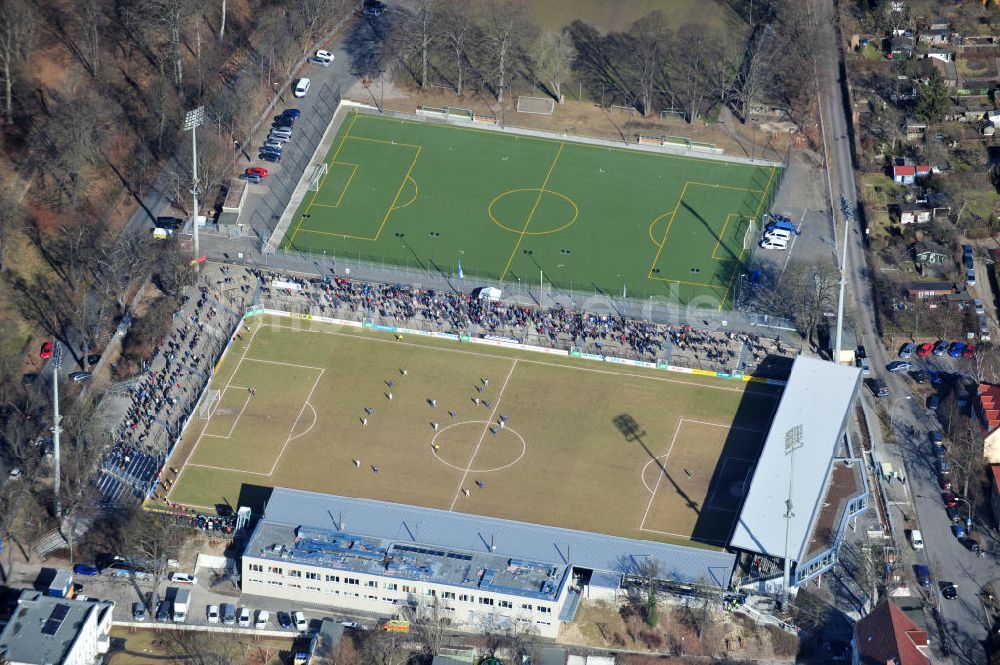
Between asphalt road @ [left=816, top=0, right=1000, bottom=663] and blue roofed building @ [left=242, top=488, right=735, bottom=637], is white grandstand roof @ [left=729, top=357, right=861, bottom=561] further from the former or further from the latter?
asphalt road @ [left=816, top=0, right=1000, bottom=663]

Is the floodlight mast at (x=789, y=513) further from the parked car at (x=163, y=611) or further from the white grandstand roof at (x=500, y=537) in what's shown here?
the parked car at (x=163, y=611)

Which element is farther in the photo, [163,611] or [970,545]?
[970,545]

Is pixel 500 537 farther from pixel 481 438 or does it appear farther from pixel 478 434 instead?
pixel 478 434

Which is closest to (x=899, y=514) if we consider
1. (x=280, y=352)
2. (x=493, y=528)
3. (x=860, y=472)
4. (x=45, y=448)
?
(x=860, y=472)

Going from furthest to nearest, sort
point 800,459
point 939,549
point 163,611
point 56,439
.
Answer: point 800,459, point 56,439, point 939,549, point 163,611

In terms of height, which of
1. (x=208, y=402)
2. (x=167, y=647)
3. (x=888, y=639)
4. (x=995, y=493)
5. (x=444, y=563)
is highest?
(x=995, y=493)

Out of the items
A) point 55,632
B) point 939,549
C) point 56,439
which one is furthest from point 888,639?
point 56,439

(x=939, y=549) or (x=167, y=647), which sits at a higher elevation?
(x=939, y=549)

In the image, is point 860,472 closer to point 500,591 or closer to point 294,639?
point 500,591

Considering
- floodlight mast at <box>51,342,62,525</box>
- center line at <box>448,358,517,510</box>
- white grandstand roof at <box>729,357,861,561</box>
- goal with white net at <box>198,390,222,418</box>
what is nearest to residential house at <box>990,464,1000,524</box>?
white grandstand roof at <box>729,357,861,561</box>
